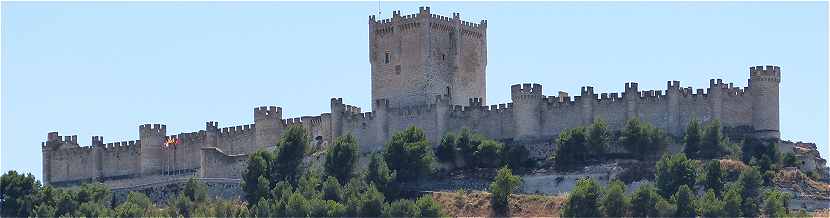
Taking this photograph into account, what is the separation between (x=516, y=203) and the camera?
101812mm

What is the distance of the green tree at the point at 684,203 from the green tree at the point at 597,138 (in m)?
8.40

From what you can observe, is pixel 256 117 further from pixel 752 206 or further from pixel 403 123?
pixel 752 206

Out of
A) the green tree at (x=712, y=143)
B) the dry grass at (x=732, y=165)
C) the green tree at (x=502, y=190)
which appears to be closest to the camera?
the dry grass at (x=732, y=165)

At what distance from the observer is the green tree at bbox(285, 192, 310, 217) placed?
3932 inches

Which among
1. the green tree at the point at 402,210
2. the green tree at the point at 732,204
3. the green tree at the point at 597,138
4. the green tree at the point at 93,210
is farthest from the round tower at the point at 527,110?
the green tree at the point at 93,210

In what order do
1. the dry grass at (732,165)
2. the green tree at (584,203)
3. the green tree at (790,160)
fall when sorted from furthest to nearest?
the green tree at (790,160)
the dry grass at (732,165)
the green tree at (584,203)

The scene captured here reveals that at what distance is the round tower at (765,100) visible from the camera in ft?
344

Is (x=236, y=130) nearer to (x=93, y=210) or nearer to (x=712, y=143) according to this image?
(x=93, y=210)

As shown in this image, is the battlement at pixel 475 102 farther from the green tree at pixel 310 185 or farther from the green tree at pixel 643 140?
the green tree at pixel 643 140

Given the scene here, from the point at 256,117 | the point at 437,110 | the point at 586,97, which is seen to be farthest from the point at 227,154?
the point at 586,97

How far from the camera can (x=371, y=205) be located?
99875 millimetres

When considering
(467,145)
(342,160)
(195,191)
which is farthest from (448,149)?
(195,191)

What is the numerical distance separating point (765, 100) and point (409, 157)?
47.9 feet

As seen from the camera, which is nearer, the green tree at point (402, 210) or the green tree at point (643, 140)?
the green tree at point (402, 210)
